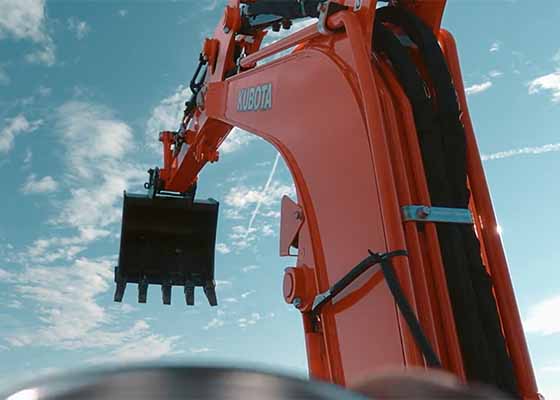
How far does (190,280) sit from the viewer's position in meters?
6.91

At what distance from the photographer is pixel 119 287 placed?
266 inches

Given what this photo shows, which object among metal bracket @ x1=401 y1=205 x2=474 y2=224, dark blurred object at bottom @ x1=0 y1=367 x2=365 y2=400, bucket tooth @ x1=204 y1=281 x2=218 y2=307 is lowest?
dark blurred object at bottom @ x1=0 y1=367 x2=365 y2=400

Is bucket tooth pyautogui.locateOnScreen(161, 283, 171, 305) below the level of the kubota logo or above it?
below

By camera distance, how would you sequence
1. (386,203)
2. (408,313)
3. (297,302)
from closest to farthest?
(408,313), (386,203), (297,302)

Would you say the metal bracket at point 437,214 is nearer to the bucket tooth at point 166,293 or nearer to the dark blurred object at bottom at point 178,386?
the dark blurred object at bottom at point 178,386

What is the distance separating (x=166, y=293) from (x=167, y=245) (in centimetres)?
54

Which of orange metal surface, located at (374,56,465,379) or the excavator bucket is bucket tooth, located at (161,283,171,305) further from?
orange metal surface, located at (374,56,465,379)

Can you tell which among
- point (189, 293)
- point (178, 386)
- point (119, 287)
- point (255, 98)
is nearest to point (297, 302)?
point (255, 98)

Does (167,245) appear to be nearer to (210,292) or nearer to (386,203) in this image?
(210,292)

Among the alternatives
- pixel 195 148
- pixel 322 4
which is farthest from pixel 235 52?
pixel 322 4

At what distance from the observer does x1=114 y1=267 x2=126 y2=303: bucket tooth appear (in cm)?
671

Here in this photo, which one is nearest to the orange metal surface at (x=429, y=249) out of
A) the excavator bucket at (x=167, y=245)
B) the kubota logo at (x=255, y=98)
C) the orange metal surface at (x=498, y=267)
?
the orange metal surface at (x=498, y=267)

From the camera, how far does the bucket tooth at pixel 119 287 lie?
671 cm

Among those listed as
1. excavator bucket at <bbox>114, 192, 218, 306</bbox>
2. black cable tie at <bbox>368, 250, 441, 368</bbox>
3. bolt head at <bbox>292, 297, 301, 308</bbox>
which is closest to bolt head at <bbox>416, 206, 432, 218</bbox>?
black cable tie at <bbox>368, 250, 441, 368</bbox>
